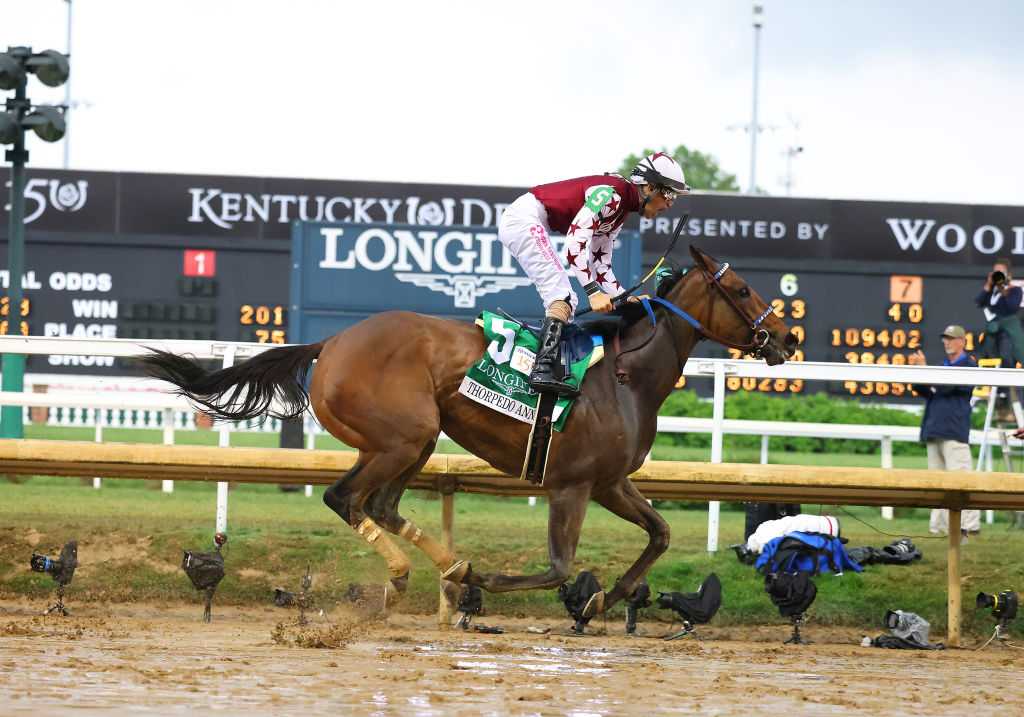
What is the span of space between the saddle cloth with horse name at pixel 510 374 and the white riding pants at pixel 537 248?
0.22 m

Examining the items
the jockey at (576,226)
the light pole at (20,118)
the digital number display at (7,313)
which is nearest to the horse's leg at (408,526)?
the jockey at (576,226)

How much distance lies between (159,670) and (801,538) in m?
3.78

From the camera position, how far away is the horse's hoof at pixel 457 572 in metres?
5.53

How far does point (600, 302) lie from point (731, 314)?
638 mm

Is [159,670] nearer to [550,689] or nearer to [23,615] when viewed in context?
[550,689]

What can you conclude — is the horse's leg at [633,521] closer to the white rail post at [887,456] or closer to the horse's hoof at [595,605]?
the horse's hoof at [595,605]

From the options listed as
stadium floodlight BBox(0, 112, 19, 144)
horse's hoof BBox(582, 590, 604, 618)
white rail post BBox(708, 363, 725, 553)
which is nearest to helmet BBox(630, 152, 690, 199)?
horse's hoof BBox(582, 590, 604, 618)

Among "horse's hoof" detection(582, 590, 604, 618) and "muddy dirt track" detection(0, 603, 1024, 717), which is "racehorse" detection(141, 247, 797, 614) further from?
"muddy dirt track" detection(0, 603, 1024, 717)

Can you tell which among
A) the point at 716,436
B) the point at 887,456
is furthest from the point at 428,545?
the point at 887,456

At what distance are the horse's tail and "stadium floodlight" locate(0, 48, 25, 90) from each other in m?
5.18

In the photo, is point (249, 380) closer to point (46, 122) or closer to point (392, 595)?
point (392, 595)

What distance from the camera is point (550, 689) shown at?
14.2ft

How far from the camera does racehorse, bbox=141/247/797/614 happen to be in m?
5.49

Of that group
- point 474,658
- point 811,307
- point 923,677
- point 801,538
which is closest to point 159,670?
point 474,658
